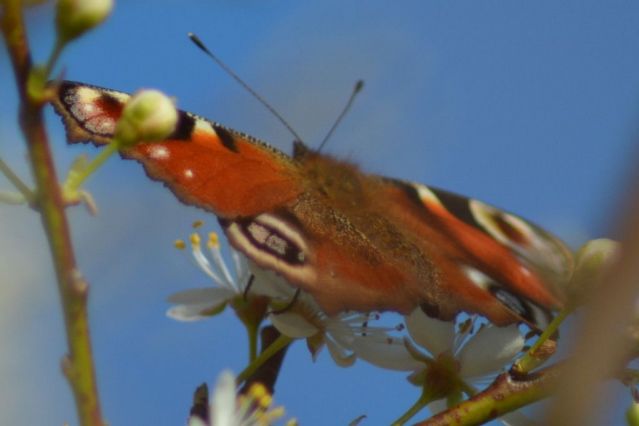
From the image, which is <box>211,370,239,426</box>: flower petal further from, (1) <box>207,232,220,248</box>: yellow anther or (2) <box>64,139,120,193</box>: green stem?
(1) <box>207,232,220,248</box>: yellow anther

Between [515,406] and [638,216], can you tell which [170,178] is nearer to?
[515,406]

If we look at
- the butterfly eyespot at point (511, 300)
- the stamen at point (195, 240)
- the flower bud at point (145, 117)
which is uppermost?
the butterfly eyespot at point (511, 300)

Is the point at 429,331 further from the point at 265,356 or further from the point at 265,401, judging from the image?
the point at 265,401

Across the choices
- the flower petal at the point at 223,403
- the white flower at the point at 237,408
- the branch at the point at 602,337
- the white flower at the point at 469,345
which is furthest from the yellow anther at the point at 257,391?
the branch at the point at 602,337

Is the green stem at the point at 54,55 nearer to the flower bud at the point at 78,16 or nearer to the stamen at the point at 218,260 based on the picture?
the flower bud at the point at 78,16

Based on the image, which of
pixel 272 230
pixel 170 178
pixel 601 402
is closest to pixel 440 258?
pixel 272 230
